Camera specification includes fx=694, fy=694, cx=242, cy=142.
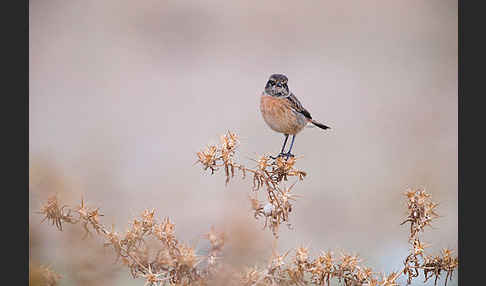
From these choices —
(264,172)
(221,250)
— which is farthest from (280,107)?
(221,250)

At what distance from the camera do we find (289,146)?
4.65ft

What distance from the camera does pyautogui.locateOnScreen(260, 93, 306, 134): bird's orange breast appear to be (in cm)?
133

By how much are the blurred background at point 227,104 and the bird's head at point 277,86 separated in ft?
0.39

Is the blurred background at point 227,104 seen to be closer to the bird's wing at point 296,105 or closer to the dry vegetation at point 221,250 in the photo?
the bird's wing at point 296,105

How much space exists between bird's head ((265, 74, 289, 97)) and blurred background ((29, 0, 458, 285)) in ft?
0.39

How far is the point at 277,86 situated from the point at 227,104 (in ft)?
0.68

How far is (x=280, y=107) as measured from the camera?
1330mm

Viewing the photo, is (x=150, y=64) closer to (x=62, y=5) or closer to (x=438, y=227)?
(x=62, y=5)

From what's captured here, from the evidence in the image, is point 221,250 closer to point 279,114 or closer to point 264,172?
point 264,172

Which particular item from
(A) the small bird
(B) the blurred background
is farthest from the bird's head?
(B) the blurred background

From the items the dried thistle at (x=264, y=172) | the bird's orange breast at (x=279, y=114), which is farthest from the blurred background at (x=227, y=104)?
the dried thistle at (x=264, y=172)

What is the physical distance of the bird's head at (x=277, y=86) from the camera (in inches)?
52.0

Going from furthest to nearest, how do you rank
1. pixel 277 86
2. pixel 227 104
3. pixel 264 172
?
pixel 227 104
pixel 277 86
pixel 264 172
